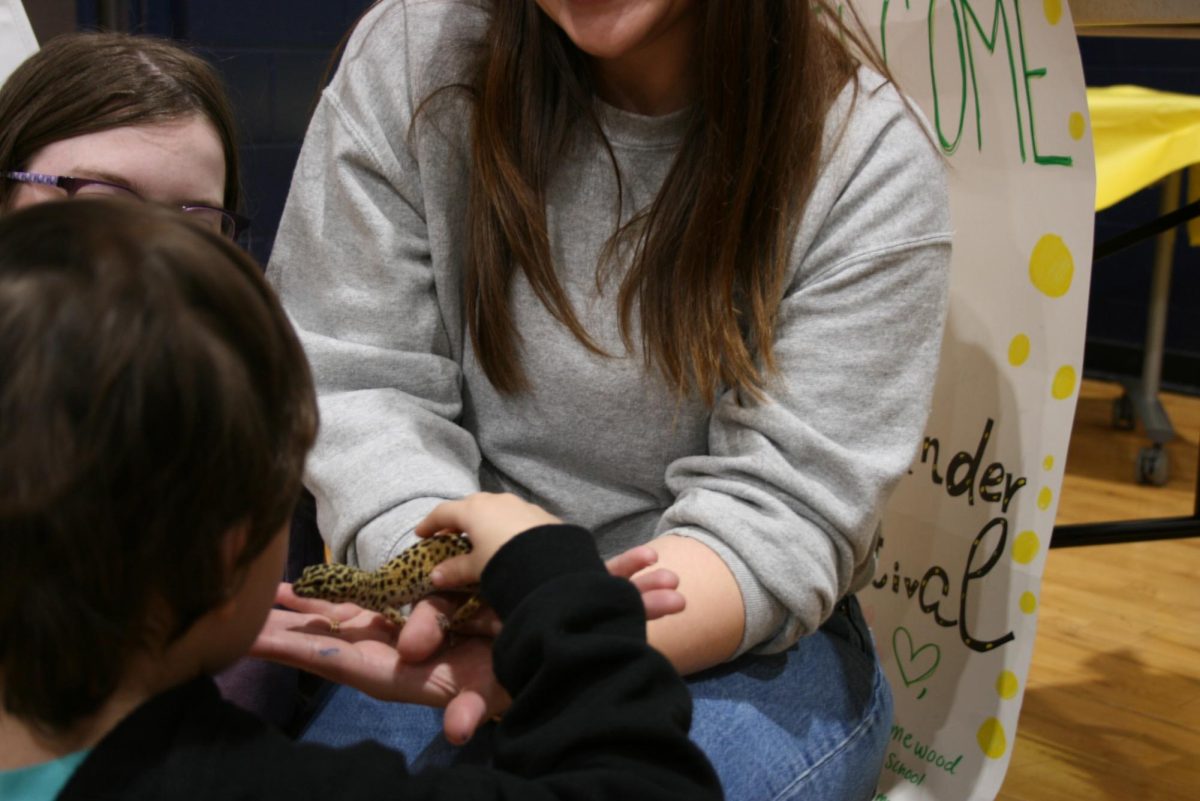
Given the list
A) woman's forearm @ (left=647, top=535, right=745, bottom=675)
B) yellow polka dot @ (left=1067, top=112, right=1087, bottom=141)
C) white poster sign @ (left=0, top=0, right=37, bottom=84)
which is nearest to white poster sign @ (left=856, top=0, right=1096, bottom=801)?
yellow polka dot @ (left=1067, top=112, right=1087, bottom=141)

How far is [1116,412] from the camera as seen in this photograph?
3.88 meters

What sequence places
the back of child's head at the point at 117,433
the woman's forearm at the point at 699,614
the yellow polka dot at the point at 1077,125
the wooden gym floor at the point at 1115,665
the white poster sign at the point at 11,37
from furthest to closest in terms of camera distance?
1. the wooden gym floor at the point at 1115,665
2. the white poster sign at the point at 11,37
3. the yellow polka dot at the point at 1077,125
4. the woman's forearm at the point at 699,614
5. the back of child's head at the point at 117,433

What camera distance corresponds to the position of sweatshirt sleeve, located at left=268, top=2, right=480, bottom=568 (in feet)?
3.97

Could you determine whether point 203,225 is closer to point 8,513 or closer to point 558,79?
point 8,513

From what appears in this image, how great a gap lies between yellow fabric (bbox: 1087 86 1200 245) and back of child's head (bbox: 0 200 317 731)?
197 centimetres

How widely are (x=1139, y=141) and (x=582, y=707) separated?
2117 millimetres

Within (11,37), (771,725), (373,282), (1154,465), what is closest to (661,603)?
(771,725)

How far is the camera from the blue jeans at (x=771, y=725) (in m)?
1.08

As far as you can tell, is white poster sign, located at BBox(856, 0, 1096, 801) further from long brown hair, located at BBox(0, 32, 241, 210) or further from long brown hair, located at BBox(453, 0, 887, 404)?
long brown hair, located at BBox(0, 32, 241, 210)

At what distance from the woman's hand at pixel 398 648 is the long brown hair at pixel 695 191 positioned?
259mm

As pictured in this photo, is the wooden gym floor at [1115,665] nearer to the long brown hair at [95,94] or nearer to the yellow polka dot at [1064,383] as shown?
the yellow polka dot at [1064,383]

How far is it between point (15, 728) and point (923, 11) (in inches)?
43.5

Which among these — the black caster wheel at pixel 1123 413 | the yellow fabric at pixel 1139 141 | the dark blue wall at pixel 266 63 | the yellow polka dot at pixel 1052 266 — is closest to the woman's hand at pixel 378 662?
the yellow polka dot at pixel 1052 266

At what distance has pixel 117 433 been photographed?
0.66m
